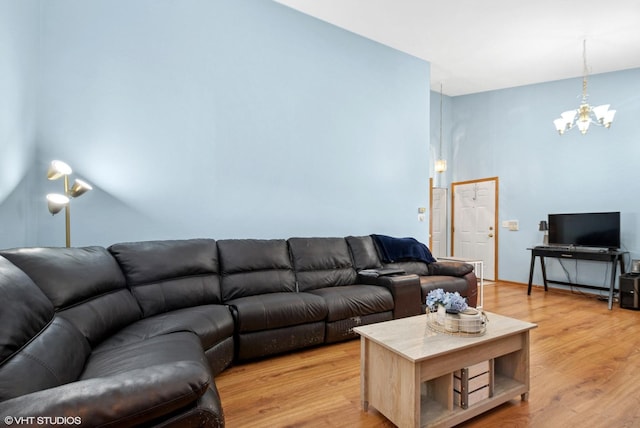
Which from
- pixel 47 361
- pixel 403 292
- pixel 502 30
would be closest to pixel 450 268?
pixel 403 292

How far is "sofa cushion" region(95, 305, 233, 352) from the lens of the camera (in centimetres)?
195

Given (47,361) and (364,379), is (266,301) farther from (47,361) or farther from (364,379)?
(47,361)

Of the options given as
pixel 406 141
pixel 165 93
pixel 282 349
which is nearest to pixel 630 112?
pixel 406 141

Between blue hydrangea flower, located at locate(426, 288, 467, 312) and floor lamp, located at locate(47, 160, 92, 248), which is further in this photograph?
floor lamp, located at locate(47, 160, 92, 248)

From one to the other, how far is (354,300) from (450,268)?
63.1 inches

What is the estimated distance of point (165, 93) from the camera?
3.10 metres

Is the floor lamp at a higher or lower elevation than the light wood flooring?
higher

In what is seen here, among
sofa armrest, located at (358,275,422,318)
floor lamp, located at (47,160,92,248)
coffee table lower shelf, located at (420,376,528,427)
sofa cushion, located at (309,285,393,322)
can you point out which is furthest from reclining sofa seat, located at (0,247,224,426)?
sofa armrest, located at (358,275,422,318)

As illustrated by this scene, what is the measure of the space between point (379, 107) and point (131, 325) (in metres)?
3.89

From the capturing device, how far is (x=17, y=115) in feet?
7.48

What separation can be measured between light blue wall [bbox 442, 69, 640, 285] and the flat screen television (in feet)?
0.91

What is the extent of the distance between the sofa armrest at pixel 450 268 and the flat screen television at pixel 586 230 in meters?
2.23

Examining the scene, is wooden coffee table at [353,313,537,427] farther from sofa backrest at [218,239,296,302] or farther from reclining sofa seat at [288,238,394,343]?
sofa backrest at [218,239,296,302]

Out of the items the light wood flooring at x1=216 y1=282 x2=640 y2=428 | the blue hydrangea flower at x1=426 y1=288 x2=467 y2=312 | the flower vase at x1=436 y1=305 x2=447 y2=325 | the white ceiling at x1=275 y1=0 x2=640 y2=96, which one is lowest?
the light wood flooring at x1=216 y1=282 x2=640 y2=428
